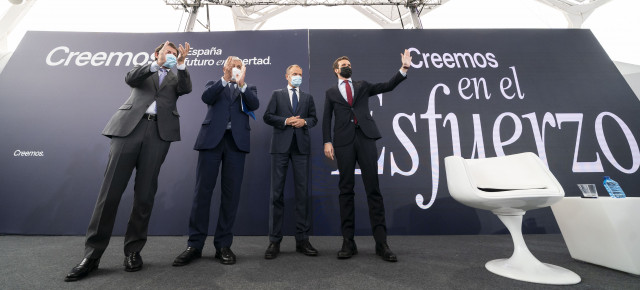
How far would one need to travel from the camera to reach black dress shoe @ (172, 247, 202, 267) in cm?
190

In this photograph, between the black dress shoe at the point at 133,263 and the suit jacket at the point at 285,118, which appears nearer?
the black dress shoe at the point at 133,263

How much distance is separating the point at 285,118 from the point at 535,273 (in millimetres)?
2239

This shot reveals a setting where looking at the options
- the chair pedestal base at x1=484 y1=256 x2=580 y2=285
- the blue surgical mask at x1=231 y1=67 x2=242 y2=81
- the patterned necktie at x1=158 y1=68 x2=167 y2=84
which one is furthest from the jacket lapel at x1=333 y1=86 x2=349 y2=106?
the chair pedestal base at x1=484 y1=256 x2=580 y2=285

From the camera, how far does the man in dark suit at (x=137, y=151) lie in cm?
179

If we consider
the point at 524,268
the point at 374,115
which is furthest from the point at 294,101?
the point at 524,268

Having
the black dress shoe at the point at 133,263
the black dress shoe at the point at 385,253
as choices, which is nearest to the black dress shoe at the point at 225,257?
the black dress shoe at the point at 133,263

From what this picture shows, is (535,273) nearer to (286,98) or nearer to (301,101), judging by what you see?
(301,101)

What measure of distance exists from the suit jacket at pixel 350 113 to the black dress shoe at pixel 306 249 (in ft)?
3.09

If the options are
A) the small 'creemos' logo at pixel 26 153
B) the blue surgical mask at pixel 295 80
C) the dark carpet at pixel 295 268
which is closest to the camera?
the dark carpet at pixel 295 268

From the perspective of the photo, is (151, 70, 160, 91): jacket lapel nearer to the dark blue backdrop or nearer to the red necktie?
the dark blue backdrop

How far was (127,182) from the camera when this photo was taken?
188cm

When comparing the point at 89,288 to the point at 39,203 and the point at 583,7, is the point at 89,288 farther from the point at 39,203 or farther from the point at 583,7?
the point at 583,7

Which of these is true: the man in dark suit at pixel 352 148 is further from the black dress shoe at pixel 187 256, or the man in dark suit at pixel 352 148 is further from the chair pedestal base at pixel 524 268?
the black dress shoe at pixel 187 256

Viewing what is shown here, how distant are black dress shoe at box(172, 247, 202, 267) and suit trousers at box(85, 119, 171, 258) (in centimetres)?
29
